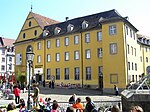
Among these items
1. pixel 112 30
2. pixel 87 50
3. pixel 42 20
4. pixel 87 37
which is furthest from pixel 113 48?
pixel 42 20

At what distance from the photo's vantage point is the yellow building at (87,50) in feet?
114

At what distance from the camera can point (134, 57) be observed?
40.0m

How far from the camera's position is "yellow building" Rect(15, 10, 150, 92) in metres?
34.8

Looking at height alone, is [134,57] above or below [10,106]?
above

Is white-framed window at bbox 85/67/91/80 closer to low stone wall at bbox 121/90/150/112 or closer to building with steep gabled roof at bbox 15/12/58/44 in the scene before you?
building with steep gabled roof at bbox 15/12/58/44

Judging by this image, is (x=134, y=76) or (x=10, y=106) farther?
(x=134, y=76)

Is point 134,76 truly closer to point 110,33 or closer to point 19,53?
point 110,33

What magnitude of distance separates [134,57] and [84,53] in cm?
872

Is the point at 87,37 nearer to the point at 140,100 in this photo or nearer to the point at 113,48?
the point at 113,48

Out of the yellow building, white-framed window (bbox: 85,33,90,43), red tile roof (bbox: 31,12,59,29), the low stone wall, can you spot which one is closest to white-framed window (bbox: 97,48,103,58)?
the yellow building

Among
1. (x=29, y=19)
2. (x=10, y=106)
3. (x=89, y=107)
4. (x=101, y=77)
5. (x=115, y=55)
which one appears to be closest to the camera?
(x=10, y=106)

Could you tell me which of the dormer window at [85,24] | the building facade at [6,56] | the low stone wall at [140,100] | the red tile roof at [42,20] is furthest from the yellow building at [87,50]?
the low stone wall at [140,100]

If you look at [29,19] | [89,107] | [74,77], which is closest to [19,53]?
[29,19]

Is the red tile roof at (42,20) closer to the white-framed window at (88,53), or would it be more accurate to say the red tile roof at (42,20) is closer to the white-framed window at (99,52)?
the white-framed window at (88,53)
